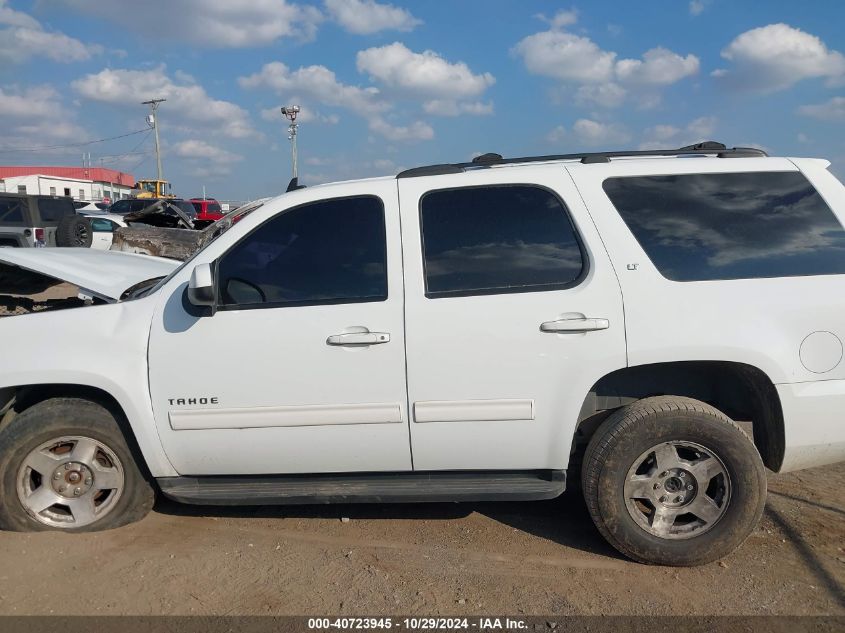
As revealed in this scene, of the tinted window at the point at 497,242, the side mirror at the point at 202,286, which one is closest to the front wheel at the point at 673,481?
the tinted window at the point at 497,242

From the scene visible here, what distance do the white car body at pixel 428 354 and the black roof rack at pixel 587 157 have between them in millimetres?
99

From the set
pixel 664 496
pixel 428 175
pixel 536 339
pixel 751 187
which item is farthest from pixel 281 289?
pixel 751 187

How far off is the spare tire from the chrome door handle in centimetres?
1223

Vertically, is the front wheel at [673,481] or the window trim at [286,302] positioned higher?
the window trim at [286,302]

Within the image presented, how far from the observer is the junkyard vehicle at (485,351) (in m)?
3.31

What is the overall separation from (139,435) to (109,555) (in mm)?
664

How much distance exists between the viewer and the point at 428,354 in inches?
132

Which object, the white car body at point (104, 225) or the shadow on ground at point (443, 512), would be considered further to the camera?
the white car body at point (104, 225)

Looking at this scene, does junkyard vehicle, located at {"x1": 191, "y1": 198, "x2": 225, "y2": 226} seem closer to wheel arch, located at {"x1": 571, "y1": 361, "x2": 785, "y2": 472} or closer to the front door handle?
wheel arch, located at {"x1": 571, "y1": 361, "x2": 785, "y2": 472}

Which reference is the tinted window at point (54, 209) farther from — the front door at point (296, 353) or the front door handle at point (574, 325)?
the front door handle at point (574, 325)

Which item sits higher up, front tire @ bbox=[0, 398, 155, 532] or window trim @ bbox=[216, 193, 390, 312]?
window trim @ bbox=[216, 193, 390, 312]

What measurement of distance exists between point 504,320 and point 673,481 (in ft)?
3.89

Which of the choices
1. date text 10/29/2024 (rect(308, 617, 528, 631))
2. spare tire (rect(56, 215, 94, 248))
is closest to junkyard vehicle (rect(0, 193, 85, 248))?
spare tire (rect(56, 215, 94, 248))

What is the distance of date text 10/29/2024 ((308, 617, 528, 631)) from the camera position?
9.72 feet
